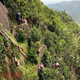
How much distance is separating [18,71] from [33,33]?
6.82 meters

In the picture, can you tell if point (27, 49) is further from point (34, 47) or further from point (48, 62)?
point (48, 62)

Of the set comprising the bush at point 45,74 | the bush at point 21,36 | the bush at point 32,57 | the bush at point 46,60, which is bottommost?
the bush at point 45,74

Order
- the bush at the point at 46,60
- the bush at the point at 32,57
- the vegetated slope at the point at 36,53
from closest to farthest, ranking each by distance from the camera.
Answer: the vegetated slope at the point at 36,53
the bush at the point at 32,57
the bush at the point at 46,60

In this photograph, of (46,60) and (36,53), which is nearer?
(36,53)

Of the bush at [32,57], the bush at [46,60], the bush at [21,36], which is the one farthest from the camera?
the bush at [46,60]

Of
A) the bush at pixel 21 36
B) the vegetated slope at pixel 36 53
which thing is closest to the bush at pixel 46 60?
the vegetated slope at pixel 36 53

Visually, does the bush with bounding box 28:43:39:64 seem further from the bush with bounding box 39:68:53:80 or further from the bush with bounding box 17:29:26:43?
the bush with bounding box 17:29:26:43

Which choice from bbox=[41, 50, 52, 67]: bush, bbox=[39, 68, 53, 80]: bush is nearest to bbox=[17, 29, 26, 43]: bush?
bbox=[41, 50, 52, 67]: bush

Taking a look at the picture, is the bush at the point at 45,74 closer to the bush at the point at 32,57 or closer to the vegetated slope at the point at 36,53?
the vegetated slope at the point at 36,53

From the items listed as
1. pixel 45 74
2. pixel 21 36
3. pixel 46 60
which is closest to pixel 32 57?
pixel 46 60

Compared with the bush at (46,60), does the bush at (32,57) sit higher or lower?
higher

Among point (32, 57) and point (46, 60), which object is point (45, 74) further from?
point (32, 57)

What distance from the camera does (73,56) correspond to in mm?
19234

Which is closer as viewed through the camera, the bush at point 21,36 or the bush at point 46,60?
the bush at point 21,36
